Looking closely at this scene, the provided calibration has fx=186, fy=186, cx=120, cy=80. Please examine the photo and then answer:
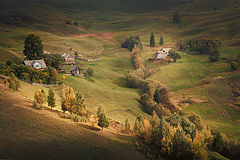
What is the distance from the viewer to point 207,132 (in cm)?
5341

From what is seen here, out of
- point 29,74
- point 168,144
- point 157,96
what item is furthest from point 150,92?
point 168,144

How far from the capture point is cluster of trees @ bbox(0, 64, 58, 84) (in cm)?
6003

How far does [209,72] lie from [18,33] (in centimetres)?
14745

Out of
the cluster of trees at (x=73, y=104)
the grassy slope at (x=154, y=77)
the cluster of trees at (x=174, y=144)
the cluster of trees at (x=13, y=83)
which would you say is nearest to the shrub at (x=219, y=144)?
the cluster of trees at (x=174, y=144)

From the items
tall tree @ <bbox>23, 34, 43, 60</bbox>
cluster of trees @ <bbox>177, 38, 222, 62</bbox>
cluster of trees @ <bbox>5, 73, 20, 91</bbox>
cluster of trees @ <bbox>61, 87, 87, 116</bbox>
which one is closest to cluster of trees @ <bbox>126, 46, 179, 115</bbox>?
cluster of trees @ <bbox>61, 87, 87, 116</bbox>

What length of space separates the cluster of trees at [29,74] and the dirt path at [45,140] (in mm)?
27549

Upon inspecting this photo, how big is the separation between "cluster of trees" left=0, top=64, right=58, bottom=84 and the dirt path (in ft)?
90.4

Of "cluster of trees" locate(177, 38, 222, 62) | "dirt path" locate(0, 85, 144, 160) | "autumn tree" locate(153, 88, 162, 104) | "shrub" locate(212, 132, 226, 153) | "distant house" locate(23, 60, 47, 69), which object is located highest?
"cluster of trees" locate(177, 38, 222, 62)

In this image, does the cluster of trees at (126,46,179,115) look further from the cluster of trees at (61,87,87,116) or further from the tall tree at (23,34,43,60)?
the tall tree at (23,34,43,60)

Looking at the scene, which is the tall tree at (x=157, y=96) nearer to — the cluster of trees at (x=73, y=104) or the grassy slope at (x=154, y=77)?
the grassy slope at (x=154, y=77)

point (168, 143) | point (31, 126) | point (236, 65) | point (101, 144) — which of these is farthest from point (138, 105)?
point (236, 65)

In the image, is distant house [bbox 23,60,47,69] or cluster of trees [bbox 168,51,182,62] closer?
distant house [bbox 23,60,47,69]

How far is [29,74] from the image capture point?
2445 inches

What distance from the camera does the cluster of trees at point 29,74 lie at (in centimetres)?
6003
